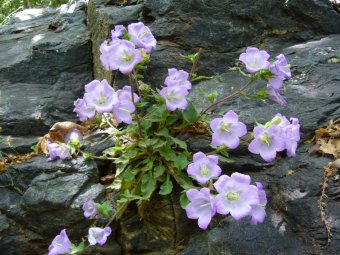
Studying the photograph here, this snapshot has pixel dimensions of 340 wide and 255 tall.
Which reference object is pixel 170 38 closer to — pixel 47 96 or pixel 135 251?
pixel 47 96

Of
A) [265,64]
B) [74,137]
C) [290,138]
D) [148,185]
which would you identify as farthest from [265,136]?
[74,137]

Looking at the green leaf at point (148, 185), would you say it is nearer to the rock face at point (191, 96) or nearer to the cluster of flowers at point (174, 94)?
the rock face at point (191, 96)

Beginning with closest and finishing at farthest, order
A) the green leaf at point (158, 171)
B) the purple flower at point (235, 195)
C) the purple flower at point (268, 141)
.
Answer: the purple flower at point (235, 195) < the purple flower at point (268, 141) < the green leaf at point (158, 171)

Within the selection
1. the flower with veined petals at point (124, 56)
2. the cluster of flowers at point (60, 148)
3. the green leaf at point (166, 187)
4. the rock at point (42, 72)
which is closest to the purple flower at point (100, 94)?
the flower with veined petals at point (124, 56)

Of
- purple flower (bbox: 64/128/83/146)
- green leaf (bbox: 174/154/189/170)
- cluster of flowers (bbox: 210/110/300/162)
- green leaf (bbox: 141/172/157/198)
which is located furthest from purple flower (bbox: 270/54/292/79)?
purple flower (bbox: 64/128/83/146)

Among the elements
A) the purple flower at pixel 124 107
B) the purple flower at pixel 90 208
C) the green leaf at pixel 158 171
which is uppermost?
the purple flower at pixel 124 107

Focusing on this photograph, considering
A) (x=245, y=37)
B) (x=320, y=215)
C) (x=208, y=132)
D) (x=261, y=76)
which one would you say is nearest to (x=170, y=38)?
(x=245, y=37)

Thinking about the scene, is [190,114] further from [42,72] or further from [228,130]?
[42,72]
